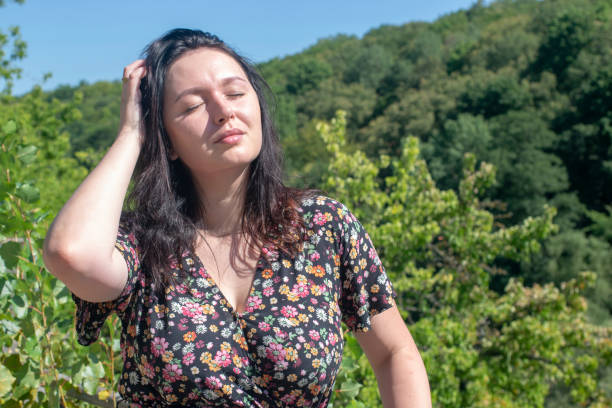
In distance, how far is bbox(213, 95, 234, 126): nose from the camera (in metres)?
1.46

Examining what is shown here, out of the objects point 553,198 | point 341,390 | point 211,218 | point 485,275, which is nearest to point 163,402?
point 211,218

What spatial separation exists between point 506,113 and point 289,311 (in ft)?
125

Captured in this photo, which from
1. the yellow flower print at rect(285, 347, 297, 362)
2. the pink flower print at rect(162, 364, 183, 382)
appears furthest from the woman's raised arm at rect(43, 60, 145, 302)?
the yellow flower print at rect(285, 347, 297, 362)

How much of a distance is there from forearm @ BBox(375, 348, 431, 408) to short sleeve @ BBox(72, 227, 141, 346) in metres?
0.69

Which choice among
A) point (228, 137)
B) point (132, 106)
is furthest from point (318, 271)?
point (132, 106)

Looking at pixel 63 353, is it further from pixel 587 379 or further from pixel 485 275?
pixel 587 379

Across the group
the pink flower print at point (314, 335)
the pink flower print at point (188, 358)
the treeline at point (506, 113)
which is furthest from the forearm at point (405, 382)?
the treeline at point (506, 113)

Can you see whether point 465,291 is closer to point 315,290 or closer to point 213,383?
point 315,290

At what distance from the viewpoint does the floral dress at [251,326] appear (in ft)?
4.44

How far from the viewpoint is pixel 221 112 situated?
57.4 inches

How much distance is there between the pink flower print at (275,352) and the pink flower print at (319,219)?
Answer: 0.35 metres

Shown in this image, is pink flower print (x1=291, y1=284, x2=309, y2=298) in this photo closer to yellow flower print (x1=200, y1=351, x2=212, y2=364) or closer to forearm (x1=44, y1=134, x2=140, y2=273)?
yellow flower print (x1=200, y1=351, x2=212, y2=364)

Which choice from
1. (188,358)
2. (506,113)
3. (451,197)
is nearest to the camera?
(188,358)

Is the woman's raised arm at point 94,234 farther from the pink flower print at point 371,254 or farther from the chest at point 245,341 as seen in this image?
the pink flower print at point 371,254
